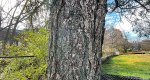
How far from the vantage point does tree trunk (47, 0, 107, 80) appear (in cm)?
187

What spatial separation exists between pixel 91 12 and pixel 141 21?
8.74 m

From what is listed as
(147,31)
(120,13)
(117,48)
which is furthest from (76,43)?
(117,48)

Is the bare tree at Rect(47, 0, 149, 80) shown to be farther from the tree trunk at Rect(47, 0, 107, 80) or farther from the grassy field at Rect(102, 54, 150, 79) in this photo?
the grassy field at Rect(102, 54, 150, 79)

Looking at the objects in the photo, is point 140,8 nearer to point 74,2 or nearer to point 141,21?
point 141,21

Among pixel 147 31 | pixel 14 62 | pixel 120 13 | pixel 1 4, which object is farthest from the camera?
pixel 1 4

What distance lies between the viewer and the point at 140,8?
Result: 10.2 metres

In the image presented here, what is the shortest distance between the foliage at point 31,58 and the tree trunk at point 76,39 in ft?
8.67

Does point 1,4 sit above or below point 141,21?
above

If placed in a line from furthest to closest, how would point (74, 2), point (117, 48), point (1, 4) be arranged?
point (117, 48)
point (1, 4)
point (74, 2)

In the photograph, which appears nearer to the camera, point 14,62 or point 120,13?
point 14,62

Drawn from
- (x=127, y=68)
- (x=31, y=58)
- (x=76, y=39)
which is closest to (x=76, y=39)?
(x=76, y=39)

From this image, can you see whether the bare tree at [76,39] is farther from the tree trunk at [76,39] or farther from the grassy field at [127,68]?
the grassy field at [127,68]

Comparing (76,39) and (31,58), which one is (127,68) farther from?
(76,39)

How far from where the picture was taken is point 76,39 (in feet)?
6.15
